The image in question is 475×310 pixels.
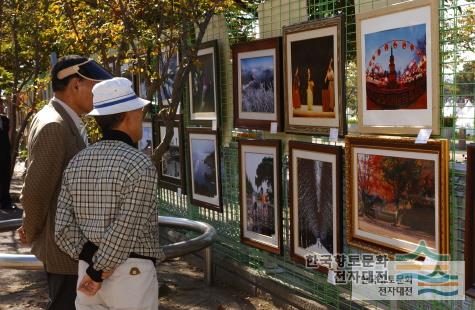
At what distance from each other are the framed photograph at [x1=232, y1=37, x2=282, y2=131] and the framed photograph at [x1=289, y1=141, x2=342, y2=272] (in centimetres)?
44

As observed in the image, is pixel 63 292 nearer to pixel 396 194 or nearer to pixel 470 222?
pixel 396 194

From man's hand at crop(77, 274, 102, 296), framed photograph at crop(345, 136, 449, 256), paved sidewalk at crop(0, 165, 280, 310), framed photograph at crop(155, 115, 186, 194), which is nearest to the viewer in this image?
man's hand at crop(77, 274, 102, 296)

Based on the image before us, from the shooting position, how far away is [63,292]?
143 inches

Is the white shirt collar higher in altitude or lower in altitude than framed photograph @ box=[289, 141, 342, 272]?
higher

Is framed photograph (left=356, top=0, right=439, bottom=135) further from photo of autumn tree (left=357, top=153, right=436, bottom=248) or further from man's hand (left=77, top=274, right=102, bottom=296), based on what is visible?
man's hand (left=77, top=274, right=102, bottom=296)

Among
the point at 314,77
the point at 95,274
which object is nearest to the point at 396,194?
the point at 314,77

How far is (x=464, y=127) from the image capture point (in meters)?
3.50

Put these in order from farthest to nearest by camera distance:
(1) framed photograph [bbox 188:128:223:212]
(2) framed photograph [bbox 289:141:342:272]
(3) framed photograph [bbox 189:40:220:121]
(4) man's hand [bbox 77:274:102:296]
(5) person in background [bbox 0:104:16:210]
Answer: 1. (5) person in background [bbox 0:104:16:210]
2. (1) framed photograph [bbox 188:128:223:212]
3. (3) framed photograph [bbox 189:40:220:121]
4. (2) framed photograph [bbox 289:141:342:272]
5. (4) man's hand [bbox 77:274:102:296]

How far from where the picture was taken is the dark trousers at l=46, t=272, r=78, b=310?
3617mm

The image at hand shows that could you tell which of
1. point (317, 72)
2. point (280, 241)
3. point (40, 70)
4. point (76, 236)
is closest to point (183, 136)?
point (280, 241)

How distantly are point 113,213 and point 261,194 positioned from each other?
265cm

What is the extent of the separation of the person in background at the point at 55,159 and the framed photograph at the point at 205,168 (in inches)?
103

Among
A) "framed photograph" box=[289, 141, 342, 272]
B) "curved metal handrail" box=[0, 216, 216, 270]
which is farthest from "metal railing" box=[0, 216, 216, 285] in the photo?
"framed photograph" box=[289, 141, 342, 272]

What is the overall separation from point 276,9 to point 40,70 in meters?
7.67
